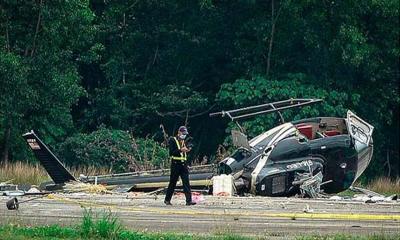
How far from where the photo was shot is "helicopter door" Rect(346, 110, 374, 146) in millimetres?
32156

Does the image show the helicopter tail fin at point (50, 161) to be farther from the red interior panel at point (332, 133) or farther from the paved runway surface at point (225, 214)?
the red interior panel at point (332, 133)

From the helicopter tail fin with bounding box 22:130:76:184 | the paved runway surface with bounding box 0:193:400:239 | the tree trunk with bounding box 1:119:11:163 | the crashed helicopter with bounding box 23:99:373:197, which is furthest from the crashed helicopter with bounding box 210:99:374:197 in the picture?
the tree trunk with bounding box 1:119:11:163

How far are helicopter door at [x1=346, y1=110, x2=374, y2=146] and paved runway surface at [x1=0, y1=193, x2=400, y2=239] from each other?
3.26 m

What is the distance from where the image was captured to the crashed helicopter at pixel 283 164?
30.7m

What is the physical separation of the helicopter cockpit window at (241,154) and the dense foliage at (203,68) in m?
16.1

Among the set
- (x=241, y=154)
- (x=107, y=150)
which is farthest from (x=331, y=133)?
(x=107, y=150)

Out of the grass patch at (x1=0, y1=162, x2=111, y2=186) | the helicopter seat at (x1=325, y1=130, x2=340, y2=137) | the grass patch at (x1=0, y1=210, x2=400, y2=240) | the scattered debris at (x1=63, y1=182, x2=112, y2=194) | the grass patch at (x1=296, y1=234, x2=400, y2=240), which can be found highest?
the helicopter seat at (x1=325, y1=130, x2=340, y2=137)

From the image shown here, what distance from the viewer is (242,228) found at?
22031 mm

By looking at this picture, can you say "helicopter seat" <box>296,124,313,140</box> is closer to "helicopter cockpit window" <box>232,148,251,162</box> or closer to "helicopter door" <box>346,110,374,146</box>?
"helicopter door" <box>346,110,374,146</box>

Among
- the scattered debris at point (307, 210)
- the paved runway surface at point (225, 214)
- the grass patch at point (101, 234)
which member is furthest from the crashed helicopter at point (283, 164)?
the grass patch at point (101, 234)

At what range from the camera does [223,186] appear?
99.5 feet

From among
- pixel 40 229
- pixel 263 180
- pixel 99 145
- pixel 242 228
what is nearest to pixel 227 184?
pixel 263 180

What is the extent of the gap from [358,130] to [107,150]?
17236mm

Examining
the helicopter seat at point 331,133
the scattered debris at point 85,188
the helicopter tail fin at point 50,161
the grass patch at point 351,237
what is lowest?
the grass patch at point 351,237
